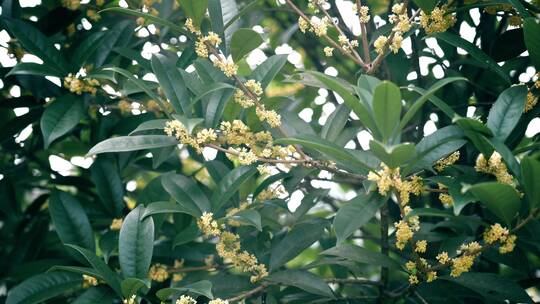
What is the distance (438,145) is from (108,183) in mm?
1073

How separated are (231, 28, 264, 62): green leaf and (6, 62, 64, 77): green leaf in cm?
57

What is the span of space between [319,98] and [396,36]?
1.05 meters

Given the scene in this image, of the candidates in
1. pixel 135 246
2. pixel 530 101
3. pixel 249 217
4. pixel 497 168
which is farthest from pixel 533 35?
pixel 135 246

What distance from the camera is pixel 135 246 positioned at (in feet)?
5.20

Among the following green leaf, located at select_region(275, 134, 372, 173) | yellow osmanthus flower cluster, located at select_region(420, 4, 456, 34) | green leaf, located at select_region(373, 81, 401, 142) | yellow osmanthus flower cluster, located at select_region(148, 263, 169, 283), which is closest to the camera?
green leaf, located at select_region(373, 81, 401, 142)

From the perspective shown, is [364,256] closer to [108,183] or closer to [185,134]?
[185,134]

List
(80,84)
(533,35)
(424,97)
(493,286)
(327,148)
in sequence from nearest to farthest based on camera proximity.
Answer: (424,97) < (327,148) < (533,35) < (493,286) < (80,84)

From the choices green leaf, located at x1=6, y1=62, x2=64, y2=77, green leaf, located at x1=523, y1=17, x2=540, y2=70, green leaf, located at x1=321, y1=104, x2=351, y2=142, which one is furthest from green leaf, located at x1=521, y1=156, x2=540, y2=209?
green leaf, located at x1=6, y1=62, x2=64, y2=77

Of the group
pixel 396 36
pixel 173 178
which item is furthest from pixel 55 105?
pixel 396 36

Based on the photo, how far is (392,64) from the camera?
7.11ft

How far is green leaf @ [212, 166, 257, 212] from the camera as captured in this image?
1.60m

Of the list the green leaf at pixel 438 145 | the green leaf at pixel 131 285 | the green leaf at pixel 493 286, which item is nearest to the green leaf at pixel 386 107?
the green leaf at pixel 438 145

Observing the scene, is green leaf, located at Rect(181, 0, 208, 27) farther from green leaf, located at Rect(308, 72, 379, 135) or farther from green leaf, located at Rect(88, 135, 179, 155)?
green leaf, located at Rect(308, 72, 379, 135)

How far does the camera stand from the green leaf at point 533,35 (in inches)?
56.3
